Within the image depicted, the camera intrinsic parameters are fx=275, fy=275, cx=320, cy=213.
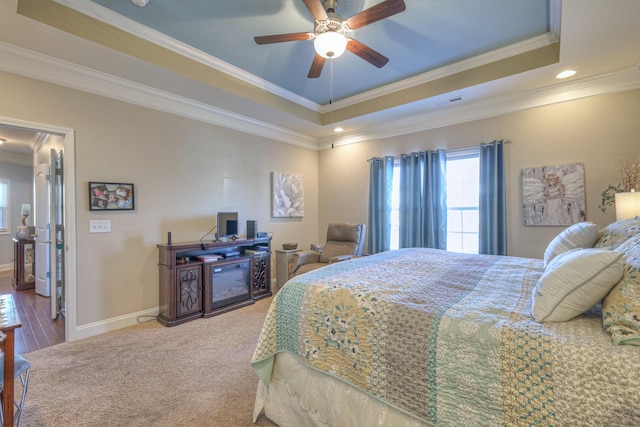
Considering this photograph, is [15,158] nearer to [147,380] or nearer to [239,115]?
[239,115]

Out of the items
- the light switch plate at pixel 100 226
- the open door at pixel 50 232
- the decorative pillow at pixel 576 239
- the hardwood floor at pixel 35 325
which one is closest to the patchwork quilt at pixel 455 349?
the decorative pillow at pixel 576 239

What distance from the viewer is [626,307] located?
0.97m

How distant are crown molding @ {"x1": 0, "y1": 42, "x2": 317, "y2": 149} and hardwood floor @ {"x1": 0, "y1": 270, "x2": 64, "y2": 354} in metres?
2.60

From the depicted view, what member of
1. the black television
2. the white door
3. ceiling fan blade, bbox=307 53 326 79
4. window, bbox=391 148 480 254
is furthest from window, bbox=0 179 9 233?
window, bbox=391 148 480 254

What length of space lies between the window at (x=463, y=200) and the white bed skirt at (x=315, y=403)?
3.24m

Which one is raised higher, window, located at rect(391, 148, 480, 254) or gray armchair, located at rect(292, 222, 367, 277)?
window, located at rect(391, 148, 480, 254)

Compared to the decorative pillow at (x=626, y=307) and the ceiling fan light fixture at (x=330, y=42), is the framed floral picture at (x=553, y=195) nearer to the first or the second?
the decorative pillow at (x=626, y=307)

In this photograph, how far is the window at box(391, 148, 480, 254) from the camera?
3.94m

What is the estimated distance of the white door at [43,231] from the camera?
400cm

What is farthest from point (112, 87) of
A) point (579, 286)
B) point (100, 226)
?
point (579, 286)

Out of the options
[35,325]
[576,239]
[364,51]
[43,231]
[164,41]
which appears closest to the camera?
[576,239]

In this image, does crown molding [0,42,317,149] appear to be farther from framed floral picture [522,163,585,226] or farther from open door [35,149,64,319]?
framed floral picture [522,163,585,226]

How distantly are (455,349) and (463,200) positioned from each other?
3414 mm

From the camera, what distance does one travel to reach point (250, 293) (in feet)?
13.0
